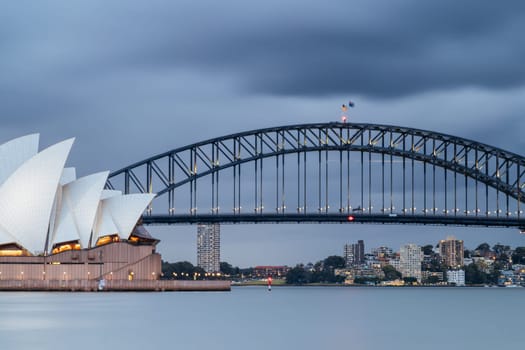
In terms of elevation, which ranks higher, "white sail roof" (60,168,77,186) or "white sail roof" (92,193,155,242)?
"white sail roof" (60,168,77,186)

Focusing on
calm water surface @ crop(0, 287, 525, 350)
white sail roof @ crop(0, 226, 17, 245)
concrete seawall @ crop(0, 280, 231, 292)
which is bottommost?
calm water surface @ crop(0, 287, 525, 350)

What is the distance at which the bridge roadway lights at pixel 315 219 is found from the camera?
104 meters

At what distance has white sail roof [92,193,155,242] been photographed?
313ft

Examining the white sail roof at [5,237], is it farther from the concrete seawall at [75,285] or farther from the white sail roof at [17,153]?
the white sail roof at [17,153]

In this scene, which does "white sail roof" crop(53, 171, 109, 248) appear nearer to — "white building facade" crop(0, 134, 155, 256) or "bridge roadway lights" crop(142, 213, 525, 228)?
"white building facade" crop(0, 134, 155, 256)

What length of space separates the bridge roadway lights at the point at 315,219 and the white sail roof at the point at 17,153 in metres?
17.4

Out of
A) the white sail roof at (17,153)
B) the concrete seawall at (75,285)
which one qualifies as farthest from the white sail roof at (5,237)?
the white sail roof at (17,153)

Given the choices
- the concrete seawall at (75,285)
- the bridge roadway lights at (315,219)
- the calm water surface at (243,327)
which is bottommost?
the calm water surface at (243,327)

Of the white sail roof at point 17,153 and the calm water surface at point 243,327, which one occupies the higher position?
the white sail roof at point 17,153

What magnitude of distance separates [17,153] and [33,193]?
12.9 ft

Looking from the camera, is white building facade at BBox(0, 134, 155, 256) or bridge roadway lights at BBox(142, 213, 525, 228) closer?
white building facade at BBox(0, 134, 155, 256)

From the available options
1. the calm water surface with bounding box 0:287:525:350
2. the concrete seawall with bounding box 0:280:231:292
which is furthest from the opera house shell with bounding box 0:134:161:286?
the calm water surface with bounding box 0:287:525:350

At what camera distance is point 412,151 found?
11138 centimetres

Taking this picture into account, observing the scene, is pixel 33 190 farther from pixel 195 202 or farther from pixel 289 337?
pixel 289 337
